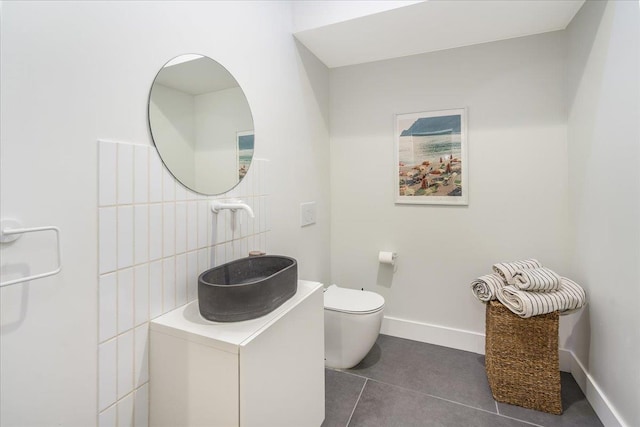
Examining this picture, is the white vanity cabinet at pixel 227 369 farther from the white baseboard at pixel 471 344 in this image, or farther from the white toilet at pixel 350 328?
the white baseboard at pixel 471 344

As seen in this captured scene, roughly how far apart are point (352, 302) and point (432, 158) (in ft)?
3.96

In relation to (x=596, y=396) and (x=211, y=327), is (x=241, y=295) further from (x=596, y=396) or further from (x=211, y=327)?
(x=596, y=396)

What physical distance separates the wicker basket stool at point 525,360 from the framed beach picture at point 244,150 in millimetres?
Result: 1560

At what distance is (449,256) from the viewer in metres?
2.22

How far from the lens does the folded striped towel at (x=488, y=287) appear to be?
1699mm

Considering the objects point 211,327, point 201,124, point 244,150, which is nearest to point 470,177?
point 244,150

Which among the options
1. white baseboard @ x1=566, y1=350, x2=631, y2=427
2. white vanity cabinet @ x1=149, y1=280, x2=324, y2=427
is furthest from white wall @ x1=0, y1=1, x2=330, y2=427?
white baseboard @ x1=566, y1=350, x2=631, y2=427

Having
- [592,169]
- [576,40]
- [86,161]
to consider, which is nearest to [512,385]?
[592,169]

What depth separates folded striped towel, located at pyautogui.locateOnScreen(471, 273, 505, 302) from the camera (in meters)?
1.70

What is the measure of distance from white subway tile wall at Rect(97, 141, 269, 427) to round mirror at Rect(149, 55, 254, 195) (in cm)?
8

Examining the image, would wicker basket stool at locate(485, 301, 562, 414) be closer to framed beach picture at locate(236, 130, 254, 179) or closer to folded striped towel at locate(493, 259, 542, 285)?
folded striped towel at locate(493, 259, 542, 285)

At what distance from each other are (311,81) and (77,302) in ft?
6.41

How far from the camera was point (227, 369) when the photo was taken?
0.91 m

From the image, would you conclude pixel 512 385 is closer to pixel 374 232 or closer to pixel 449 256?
pixel 449 256
